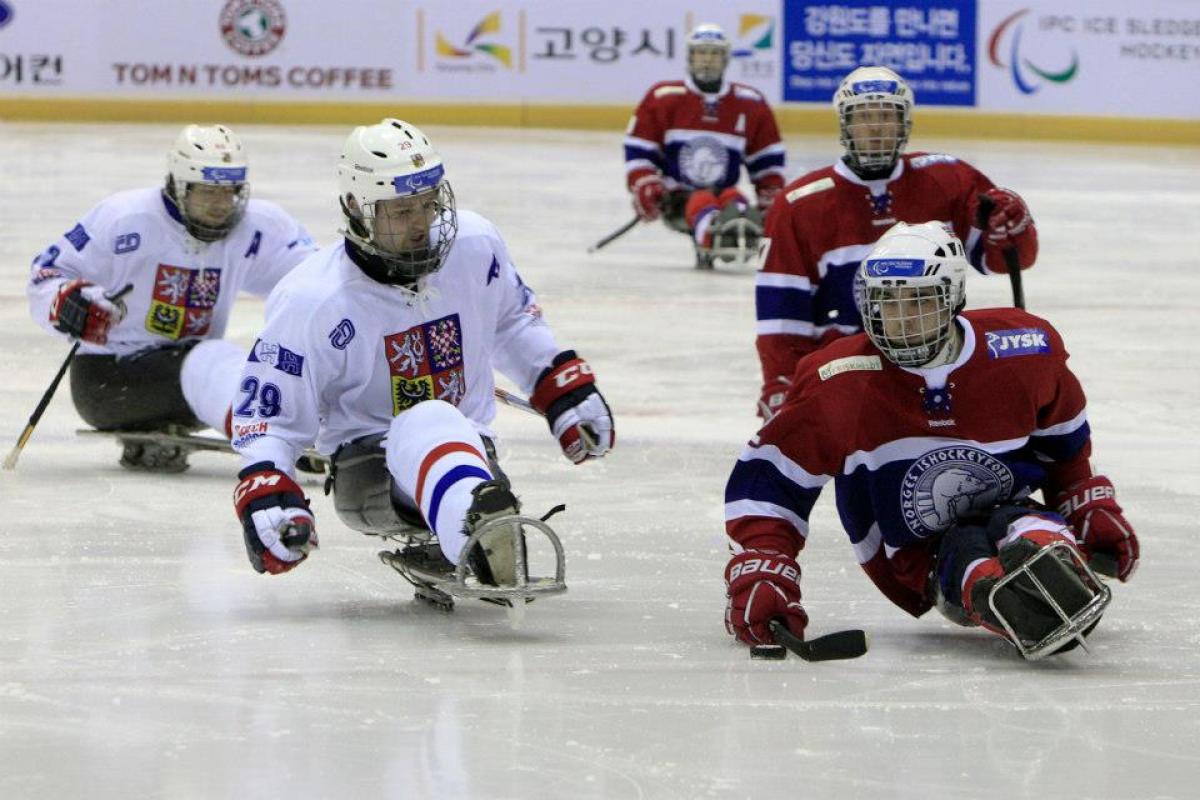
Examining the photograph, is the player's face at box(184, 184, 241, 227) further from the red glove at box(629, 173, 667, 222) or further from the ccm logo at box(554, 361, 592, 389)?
the red glove at box(629, 173, 667, 222)

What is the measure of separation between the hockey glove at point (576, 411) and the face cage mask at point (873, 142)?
139 centimetres

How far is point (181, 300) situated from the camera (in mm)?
5496

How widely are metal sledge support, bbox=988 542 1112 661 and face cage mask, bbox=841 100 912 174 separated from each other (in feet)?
6.45

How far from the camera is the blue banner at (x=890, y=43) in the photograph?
15523 millimetres

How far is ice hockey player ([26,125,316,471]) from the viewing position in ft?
17.4

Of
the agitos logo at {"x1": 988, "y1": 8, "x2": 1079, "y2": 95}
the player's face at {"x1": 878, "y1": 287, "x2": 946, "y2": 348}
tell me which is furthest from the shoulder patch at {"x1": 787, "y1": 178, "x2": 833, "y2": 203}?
the agitos logo at {"x1": 988, "y1": 8, "x2": 1079, "y2": 95}

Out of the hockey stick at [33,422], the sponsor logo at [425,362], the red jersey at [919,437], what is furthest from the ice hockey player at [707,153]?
the red jersey at [919,437]

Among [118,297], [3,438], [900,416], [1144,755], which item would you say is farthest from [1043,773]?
[3,438]

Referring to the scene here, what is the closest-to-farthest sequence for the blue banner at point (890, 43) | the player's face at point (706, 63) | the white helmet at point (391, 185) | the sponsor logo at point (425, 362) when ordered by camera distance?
the white helmet at point (391, 185)
the sponsor logo at point (425, 362)
the player's face at point (706, 63)
the blue banner at point (890, 43)

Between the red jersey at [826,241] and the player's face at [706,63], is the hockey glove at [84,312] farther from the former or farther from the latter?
the player's face at [706,63]

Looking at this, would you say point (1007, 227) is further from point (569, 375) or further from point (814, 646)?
point (814, 646)

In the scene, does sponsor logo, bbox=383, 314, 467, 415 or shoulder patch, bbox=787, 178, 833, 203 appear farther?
shoulder patch, bbox=787, 178, 833, 203

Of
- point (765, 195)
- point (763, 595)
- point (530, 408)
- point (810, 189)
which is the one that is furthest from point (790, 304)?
point (765, 195)

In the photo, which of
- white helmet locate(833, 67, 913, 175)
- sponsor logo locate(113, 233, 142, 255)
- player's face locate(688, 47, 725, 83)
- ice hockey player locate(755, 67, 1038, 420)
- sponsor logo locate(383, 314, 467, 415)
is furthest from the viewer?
player's face locate(688, 47, 725, 83)
